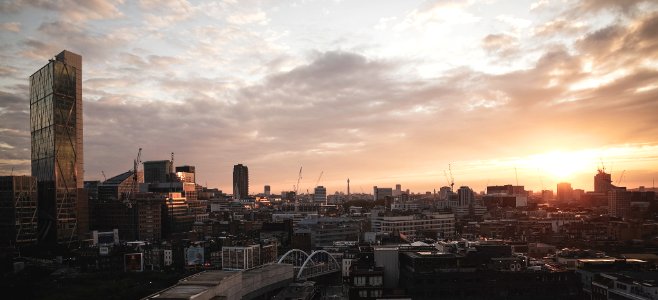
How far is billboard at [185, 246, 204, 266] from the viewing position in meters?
89.6

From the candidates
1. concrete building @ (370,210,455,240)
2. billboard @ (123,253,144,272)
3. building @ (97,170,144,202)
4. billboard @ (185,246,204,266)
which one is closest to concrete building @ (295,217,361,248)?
concrete building @ (370,210,455,240)

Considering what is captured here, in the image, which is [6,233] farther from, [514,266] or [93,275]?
[514,266]

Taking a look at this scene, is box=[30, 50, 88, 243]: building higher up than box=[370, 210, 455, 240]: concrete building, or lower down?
higher up

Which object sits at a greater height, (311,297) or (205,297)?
(205,297)

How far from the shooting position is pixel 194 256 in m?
90.2

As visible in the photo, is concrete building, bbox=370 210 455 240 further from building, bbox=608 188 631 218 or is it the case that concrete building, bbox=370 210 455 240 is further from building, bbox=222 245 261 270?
building, bbox=608 188 631 218

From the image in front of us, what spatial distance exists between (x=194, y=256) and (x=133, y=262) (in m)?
10.0

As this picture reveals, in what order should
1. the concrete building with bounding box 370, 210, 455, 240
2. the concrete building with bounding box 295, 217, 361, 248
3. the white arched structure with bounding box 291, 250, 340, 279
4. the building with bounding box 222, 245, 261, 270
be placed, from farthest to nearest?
the concrete building with bounding box 370, 210, 455, 240 < the concrete building with bounding box 295, 217, 361, 248 < the building with bounding box 222, 245, 261, 270 < the white arched structure with bounding box 291, 250, 340, 279

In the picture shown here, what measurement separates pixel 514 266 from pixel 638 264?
17.0 meters

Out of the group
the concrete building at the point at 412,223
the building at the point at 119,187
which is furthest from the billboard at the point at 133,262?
the building at the point at 119,187

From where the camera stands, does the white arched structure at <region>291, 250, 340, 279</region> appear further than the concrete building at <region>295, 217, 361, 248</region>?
No

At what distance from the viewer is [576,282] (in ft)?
172

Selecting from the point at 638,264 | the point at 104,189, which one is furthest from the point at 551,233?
the point at 104,189

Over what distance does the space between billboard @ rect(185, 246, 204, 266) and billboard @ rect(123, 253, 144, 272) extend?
24.9 feet
